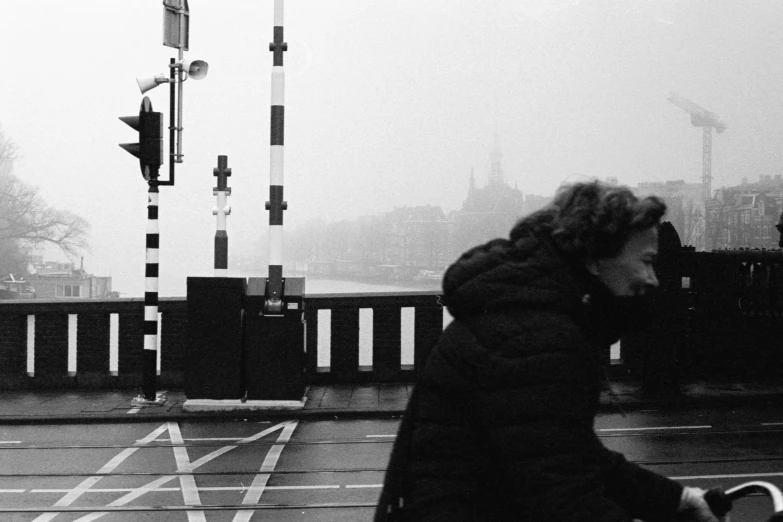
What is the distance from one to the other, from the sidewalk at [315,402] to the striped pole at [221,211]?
1.48 meters

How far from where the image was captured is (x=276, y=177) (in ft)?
30.1

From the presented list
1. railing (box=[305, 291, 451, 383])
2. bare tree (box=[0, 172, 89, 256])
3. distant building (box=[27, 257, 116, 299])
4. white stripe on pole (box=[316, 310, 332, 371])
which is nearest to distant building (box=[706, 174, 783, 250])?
railing (box=[305, 291, 451, 383])

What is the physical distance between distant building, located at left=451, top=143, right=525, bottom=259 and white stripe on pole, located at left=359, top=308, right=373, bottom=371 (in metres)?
2.12

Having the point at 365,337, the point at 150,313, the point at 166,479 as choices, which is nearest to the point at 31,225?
the point at 150,313

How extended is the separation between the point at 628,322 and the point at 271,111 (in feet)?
24.4

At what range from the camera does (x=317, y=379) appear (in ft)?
34.8

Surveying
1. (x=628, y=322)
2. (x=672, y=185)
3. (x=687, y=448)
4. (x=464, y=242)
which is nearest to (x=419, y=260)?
(x=464, y=242)

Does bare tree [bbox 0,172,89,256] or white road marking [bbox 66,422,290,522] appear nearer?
white road marking [bbox 66,422,290,522]

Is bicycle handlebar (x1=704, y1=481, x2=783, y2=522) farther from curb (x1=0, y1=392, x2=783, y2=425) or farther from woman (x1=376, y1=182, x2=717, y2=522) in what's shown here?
curb (x1=0, y1=392, x2=783, y2=425)

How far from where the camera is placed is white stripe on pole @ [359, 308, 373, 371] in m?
10.6

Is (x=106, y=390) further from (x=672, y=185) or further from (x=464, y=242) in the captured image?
(x=672, y=185)

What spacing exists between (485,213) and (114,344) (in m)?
4.68

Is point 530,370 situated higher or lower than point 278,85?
lower

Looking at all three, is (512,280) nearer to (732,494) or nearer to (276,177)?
(732,494)
